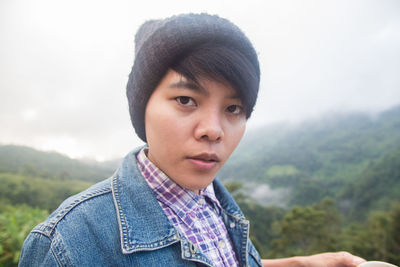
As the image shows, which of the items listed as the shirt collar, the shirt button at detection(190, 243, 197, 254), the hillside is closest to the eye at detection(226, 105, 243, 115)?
the shirt collar

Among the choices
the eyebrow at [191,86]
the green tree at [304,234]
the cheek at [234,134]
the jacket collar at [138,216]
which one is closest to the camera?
the jacket collar at [138,216]

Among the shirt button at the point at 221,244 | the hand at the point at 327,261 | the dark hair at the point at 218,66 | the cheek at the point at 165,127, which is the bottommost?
the hand at the point at 327,261

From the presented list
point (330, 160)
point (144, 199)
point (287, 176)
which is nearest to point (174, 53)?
point (144, 199)

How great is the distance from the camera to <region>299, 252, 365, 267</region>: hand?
1885 mm

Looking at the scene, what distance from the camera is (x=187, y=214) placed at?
61.5 inches

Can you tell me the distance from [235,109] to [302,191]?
4380 inches

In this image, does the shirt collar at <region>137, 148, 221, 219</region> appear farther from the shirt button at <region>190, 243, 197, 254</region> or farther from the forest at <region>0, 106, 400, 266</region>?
the forest at <region>0, 106, 400, 266</region>

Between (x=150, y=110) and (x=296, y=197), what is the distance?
110266mm

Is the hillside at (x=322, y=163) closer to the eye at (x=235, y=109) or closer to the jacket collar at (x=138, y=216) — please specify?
the eye at (x=235, y=109)

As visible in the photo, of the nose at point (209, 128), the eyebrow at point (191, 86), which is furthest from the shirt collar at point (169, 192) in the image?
the eyebrow at point (191, 86)

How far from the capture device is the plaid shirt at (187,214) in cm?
152

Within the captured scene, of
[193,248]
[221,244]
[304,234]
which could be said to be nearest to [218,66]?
[193,248]

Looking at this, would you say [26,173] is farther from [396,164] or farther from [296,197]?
[396,164]

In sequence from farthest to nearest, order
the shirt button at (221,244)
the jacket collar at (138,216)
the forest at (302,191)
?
the forest at (302,191)
the shirt button at (221,244)
the jacket collar at (138,216)
